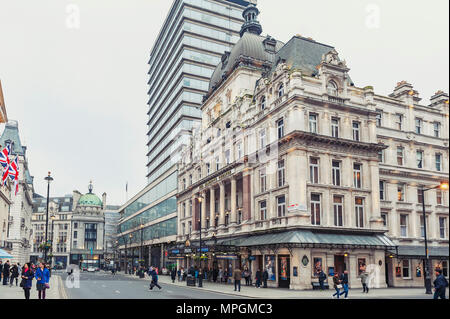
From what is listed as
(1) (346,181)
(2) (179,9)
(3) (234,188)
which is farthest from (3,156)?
(2) (179,9)

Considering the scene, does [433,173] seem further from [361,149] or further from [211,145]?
[211,145]

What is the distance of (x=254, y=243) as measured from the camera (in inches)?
1699

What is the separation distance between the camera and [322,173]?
42219mm

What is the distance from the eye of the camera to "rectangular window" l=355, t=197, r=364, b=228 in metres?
43.3

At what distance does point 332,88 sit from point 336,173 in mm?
8418

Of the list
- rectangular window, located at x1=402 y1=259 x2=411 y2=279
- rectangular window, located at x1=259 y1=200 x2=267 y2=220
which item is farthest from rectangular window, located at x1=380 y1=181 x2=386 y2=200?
rectangular window, located at x1=259 y1=200 x2=267 y2=220

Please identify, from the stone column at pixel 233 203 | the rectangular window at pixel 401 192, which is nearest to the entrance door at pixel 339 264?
the rectangular window at pixel 401 192

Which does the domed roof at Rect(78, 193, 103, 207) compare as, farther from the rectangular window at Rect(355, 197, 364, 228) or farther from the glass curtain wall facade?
the rectangular window at Rect(355, 197, 364, 228)

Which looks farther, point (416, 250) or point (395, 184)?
point (395, 184)

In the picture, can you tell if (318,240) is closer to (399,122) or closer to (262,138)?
(262,138)

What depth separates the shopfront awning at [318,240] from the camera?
37.9 m

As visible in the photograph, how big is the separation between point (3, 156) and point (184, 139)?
53507 millimetres
